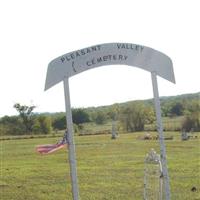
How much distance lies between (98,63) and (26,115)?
45.7 m

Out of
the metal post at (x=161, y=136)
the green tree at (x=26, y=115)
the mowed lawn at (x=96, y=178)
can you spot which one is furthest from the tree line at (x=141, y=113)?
the metal post at (x=161, y=136)

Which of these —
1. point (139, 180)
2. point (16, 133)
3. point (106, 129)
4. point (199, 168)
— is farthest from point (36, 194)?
point (16, 133)

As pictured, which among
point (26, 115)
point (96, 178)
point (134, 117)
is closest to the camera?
point (96, 178)

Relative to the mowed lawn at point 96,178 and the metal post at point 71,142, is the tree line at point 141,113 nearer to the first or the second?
the mowed lawn at point 96,178

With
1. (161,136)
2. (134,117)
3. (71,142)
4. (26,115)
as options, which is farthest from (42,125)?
(71,142)

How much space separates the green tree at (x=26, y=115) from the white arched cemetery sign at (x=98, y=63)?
42250mm

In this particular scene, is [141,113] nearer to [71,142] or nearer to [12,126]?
[12,126]

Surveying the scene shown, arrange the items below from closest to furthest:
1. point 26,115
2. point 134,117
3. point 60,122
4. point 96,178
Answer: point 96,178, point 134,117, point 60,122, point 26,115

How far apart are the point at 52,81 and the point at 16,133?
46.7 metres

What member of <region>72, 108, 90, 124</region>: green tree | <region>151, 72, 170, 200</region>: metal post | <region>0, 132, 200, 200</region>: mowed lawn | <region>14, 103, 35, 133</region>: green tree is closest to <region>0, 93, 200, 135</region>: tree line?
<region>14, 103, 35, 133</region>: green tree

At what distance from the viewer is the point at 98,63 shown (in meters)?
6.17

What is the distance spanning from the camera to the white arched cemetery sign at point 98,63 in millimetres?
6086

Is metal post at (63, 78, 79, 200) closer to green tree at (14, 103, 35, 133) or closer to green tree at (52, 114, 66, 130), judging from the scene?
green tree at (52, 114, 66, 130)

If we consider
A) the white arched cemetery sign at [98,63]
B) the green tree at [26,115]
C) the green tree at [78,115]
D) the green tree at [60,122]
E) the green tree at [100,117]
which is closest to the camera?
the white arched cemetery sign at [98,63]
